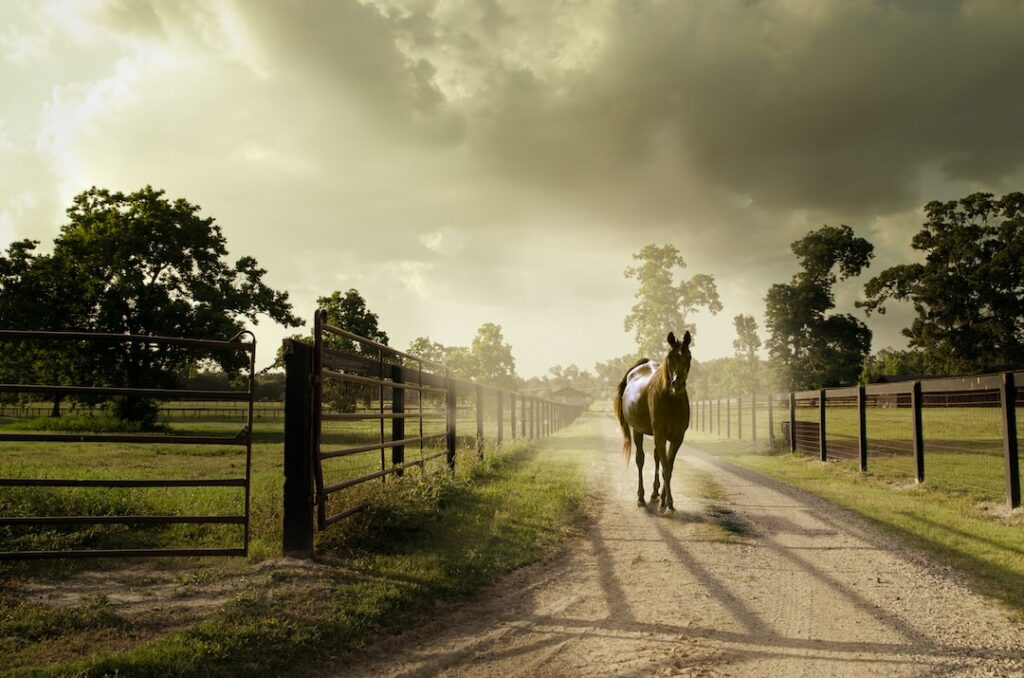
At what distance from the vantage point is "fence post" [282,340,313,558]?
186 inches

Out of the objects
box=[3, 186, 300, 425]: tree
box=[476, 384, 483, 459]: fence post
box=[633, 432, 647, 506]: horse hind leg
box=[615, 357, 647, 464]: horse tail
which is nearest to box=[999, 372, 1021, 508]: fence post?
box=[633, 432, 647, 506]: horse hind leg

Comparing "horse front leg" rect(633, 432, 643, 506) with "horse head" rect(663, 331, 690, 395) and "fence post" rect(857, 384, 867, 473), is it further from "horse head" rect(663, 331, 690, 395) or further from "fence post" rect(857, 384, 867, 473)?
"fence post" rect(857, 384, 867, 473)

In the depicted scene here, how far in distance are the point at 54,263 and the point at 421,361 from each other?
25.6m

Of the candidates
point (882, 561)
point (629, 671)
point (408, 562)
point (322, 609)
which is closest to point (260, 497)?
point (408, 562)

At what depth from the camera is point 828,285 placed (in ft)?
146

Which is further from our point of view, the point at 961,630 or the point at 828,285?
the point at 828,285

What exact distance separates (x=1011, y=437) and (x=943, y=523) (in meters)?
1.58

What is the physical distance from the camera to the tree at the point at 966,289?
40250mm

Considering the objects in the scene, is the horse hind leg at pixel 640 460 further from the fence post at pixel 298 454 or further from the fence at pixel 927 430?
the fence post at pixel 298 454

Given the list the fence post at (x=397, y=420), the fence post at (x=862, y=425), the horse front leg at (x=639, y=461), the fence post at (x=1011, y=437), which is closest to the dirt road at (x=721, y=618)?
the horse front leg at (x=639, y=461)

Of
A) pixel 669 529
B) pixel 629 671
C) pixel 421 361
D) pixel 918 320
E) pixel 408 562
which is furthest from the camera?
pixel 918 320

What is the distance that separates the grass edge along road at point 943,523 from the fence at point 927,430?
1.41 feet

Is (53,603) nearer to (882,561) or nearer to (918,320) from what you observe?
(882,561)

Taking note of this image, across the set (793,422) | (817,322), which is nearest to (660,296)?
(817,322)
